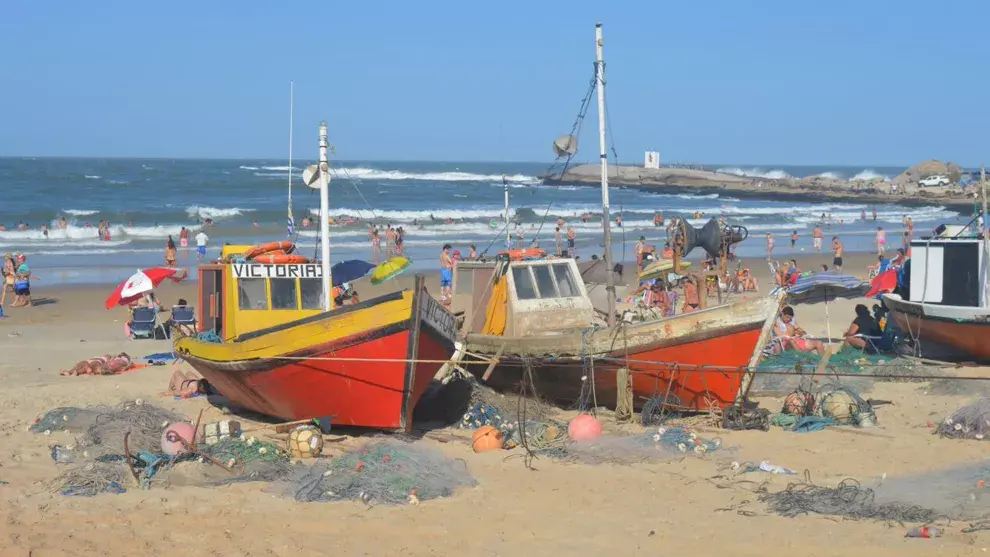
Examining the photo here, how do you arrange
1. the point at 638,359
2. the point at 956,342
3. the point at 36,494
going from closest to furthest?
1. the point at 36,494
2. the point at 638,359
3. the point at 956,342

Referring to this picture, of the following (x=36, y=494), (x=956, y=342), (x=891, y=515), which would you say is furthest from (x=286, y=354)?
(x=956, y=342)

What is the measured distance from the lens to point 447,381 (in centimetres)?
1378

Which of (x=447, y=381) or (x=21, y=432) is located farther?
(x=447, y=381)

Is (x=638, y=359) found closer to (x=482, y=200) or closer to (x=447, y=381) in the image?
(x=447, y=381)

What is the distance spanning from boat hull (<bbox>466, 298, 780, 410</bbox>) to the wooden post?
0.27 ft

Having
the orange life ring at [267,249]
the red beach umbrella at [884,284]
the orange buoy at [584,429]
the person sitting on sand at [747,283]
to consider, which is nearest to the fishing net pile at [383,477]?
the orange buoy at [584,429]

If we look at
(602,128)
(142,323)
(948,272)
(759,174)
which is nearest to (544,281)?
(602,128)

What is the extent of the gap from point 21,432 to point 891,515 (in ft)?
29.4

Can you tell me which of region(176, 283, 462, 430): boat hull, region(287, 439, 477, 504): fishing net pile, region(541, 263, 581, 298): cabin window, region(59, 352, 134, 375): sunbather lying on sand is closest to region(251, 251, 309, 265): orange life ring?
region(176, 283, 462, 430): boat hull

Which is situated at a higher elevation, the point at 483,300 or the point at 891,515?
the point at 483,300

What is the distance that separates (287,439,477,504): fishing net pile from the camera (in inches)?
379

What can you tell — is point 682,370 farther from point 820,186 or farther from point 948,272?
point 820,186

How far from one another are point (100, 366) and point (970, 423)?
38.2 feet

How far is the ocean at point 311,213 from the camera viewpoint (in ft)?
130
